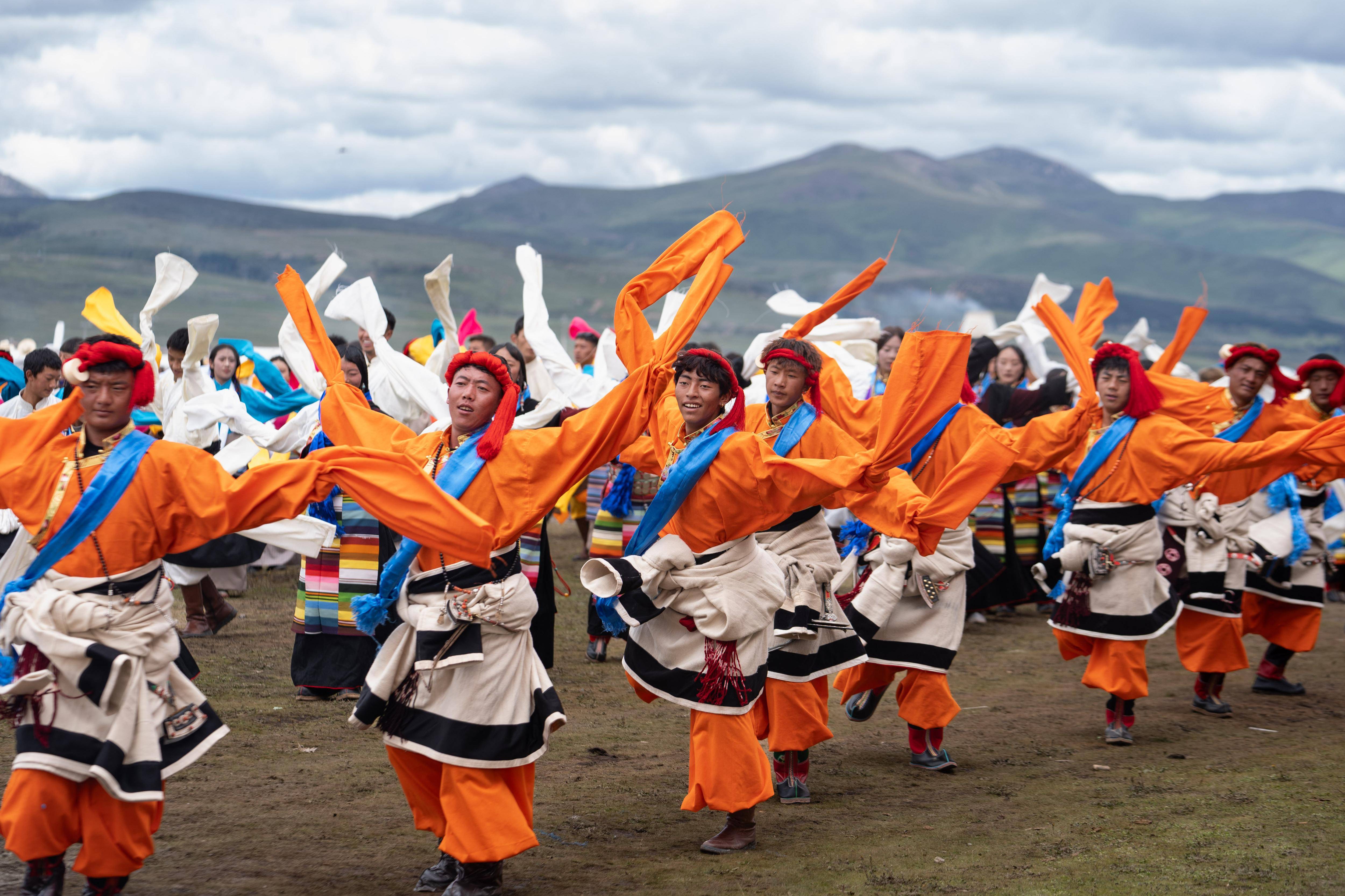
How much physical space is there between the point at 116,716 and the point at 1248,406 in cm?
616

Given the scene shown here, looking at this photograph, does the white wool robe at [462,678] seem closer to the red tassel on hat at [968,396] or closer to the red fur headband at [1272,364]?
the red tassel on hat at [968,396]

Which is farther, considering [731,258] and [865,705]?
[731,258]

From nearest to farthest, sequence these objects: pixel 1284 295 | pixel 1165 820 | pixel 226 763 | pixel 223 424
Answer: pixel 1165 820, pixel 226 763, pixel 223 424, pixel 1284 295

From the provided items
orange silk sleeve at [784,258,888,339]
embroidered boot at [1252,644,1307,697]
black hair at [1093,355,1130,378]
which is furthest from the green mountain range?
embroidered boot at [1252,644,1307,697]

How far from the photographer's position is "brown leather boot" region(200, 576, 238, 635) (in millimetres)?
8062

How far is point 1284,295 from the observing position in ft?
487

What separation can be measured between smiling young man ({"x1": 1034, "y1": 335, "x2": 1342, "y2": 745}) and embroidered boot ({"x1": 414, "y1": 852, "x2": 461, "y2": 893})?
353 centimetres

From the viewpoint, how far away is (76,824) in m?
3.82

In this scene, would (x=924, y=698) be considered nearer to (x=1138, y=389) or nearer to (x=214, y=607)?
(x=1138, y=389)

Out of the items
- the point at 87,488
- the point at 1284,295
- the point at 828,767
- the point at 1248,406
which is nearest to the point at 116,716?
the point at 87,488

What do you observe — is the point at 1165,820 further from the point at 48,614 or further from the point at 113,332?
the point at 113,332

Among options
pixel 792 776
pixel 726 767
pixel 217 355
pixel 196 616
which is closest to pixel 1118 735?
pixel 792 776

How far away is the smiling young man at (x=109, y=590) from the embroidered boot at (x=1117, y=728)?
399cm

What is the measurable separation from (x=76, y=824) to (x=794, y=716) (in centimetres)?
274
